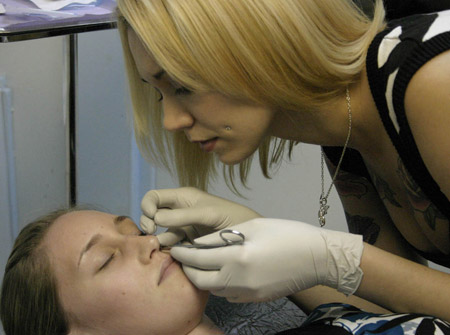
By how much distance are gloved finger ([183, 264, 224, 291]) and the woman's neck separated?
11cm

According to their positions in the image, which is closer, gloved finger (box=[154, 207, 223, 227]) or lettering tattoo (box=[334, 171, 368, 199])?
gloved finger (box=[154, 207, 223, 227])

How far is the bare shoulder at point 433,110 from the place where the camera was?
3.11 ft

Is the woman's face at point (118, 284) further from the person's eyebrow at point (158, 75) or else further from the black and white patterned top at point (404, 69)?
the black and white patterned top at point (404, 69)

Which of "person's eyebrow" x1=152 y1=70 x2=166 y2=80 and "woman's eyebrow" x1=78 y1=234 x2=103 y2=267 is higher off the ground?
"person's eyebrow" x1=152 y1=70 x2=166 y2=80

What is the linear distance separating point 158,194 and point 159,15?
0.43 m

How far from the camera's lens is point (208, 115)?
111 cm

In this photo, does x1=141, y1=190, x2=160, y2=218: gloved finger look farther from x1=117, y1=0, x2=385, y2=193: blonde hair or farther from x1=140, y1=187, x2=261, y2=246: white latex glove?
x1=117, y1=0, x2=385, y2=193: blonde hair

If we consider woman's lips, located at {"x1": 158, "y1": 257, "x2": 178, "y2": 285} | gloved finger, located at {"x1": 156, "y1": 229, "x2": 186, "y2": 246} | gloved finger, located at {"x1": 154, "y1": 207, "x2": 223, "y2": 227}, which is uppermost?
gloved finger, located at {"x1": 154, "y1": 207, "x2": 223, "y2": 227}

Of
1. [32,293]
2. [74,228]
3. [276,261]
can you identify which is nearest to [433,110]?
[276,261]

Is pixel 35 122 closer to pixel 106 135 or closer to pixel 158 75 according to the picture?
pixel 106 135

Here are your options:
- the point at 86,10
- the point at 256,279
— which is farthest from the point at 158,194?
the point at 86,10

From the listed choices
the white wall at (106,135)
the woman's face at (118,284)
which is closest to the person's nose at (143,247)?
the woman's face at (118,284)

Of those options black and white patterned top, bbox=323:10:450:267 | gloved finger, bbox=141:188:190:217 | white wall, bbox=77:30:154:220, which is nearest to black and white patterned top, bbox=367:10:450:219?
black and white patterned top, bbox=323:10:450:267

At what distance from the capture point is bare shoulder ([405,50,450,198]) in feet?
3.11
